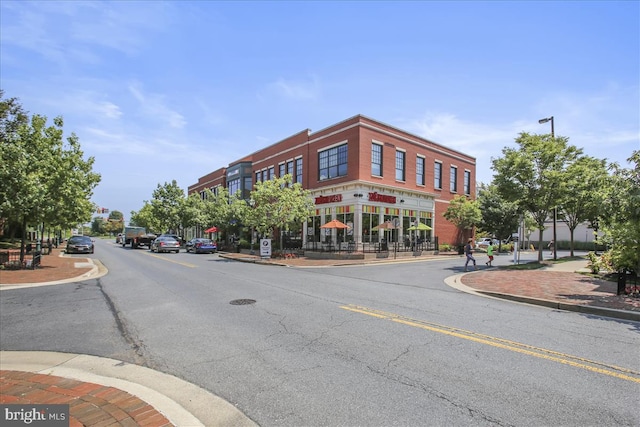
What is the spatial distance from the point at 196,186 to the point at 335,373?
68.5 metres

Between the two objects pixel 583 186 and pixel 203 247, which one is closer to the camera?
pixel 583 186

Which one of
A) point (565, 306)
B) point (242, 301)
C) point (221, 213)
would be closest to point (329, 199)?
point (221, 213)

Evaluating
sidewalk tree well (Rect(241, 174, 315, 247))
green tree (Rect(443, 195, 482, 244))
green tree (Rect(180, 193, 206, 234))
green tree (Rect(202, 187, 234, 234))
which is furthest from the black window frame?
green tree (Rect(180, 193, 206, 234))

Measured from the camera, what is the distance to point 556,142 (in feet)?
68.7

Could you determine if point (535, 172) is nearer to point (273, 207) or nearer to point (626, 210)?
point (626, 210)

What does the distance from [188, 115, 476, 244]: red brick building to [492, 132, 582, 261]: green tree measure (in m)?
7.76

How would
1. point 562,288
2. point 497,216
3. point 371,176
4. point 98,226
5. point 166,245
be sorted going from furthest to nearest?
point 98,226
point 497,216
point 166,245
point 371,176
point 562,288

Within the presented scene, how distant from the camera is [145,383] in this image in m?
4.38

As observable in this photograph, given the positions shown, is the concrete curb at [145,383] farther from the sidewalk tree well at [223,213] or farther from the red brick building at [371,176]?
the sidewalk tree well at [223,213]

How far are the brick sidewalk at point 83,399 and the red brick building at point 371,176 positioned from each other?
22935 mm

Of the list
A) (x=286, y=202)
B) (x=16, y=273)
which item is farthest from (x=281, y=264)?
(x=16, y=273)

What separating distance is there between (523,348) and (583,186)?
20219mm

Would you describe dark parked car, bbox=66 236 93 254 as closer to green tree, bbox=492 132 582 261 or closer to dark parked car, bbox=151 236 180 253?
Result: dark parked car, bbox=151 236 180 253

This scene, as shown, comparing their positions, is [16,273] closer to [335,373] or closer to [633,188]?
[335,373]
